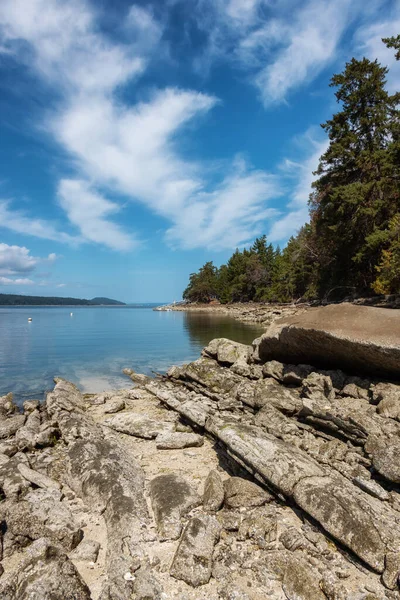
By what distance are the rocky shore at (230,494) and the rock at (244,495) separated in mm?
23

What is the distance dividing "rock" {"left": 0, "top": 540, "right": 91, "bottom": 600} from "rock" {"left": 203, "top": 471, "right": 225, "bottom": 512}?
7.87 feet

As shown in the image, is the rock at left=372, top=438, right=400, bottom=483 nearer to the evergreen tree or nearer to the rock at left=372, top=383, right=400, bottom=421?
the rock at left=372, top=383, right=400, bottom=421

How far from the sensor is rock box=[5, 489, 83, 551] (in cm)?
535

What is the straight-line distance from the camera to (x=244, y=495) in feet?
20.3

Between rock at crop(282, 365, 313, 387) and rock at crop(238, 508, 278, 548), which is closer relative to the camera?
rock at crop(238, 508, 278, 548)

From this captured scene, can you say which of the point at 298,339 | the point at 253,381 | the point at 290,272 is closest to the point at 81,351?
the point at 253,381

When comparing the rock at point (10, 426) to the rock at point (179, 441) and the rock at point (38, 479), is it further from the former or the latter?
the rock at point (179, 441)

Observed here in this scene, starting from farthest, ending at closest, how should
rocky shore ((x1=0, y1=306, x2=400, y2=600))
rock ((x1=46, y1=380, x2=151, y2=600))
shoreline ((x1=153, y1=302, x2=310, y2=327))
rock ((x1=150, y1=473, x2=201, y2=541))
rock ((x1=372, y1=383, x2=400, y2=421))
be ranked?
shoreline ((x1=153, y1=302, x2=310, y2=327))
rock ((x1=372, y1=383, x2=400, y2=421))
rock ((x1=150, y1=473, x2=201, y2=541))
rock ((x1=46, y1=380, x2=151, y2=600))
rocky shore ((x1=0, y1=306, x2=400, y2=600))

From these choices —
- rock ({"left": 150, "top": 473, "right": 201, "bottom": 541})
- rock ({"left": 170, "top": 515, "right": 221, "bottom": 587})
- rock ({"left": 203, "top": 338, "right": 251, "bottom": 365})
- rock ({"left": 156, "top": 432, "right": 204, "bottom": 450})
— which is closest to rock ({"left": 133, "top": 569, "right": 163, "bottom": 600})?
rock ({"left": 170, "top": 515, "right": 221, "bottom": 587})

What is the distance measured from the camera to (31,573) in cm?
435

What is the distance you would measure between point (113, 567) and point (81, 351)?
90.1 ft

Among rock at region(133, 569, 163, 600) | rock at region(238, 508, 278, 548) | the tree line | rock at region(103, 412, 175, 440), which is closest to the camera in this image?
rock at region(133, 569, 163, 600)

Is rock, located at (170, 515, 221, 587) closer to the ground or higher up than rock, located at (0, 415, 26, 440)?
higher up

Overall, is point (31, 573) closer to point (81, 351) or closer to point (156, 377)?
point (156, 377)
